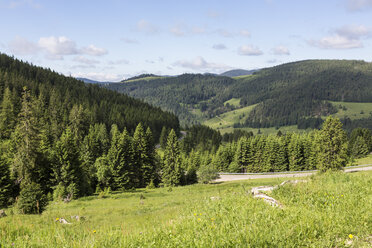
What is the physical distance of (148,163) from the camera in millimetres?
62656

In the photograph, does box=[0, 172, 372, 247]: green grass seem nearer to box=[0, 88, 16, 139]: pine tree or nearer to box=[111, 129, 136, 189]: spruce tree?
box=[111, 129, 136, 189]: spruce tree

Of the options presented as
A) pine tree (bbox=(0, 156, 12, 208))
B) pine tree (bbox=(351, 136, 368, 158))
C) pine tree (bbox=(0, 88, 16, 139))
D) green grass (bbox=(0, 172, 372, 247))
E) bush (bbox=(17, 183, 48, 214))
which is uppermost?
pine tree (bbox=(0, 88, 16, 139))

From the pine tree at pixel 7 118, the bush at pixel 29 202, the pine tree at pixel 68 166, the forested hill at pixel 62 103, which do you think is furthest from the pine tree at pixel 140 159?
the pine tree at pixel 7 118

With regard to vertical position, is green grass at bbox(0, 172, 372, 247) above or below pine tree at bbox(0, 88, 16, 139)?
below

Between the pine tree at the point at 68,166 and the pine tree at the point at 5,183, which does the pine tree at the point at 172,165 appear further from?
the pine tree at the point at 5,183

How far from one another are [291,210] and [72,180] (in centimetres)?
4323

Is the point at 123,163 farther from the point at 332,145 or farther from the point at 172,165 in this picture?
the point at 332,145

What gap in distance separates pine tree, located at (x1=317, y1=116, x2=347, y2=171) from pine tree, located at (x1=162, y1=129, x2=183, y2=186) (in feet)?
114

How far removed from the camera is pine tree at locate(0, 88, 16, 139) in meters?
74.5

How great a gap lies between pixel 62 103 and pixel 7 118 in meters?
33.6

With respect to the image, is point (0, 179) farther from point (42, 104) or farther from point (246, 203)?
point (42, 104)

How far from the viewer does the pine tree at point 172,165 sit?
59916 millimetres

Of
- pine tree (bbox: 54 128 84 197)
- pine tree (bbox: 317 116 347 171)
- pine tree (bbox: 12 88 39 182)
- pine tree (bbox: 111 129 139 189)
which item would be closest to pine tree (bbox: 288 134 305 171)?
pine tree (bbox: 317 116 347 171)

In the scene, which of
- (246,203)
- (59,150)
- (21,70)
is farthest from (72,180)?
(21,70)
